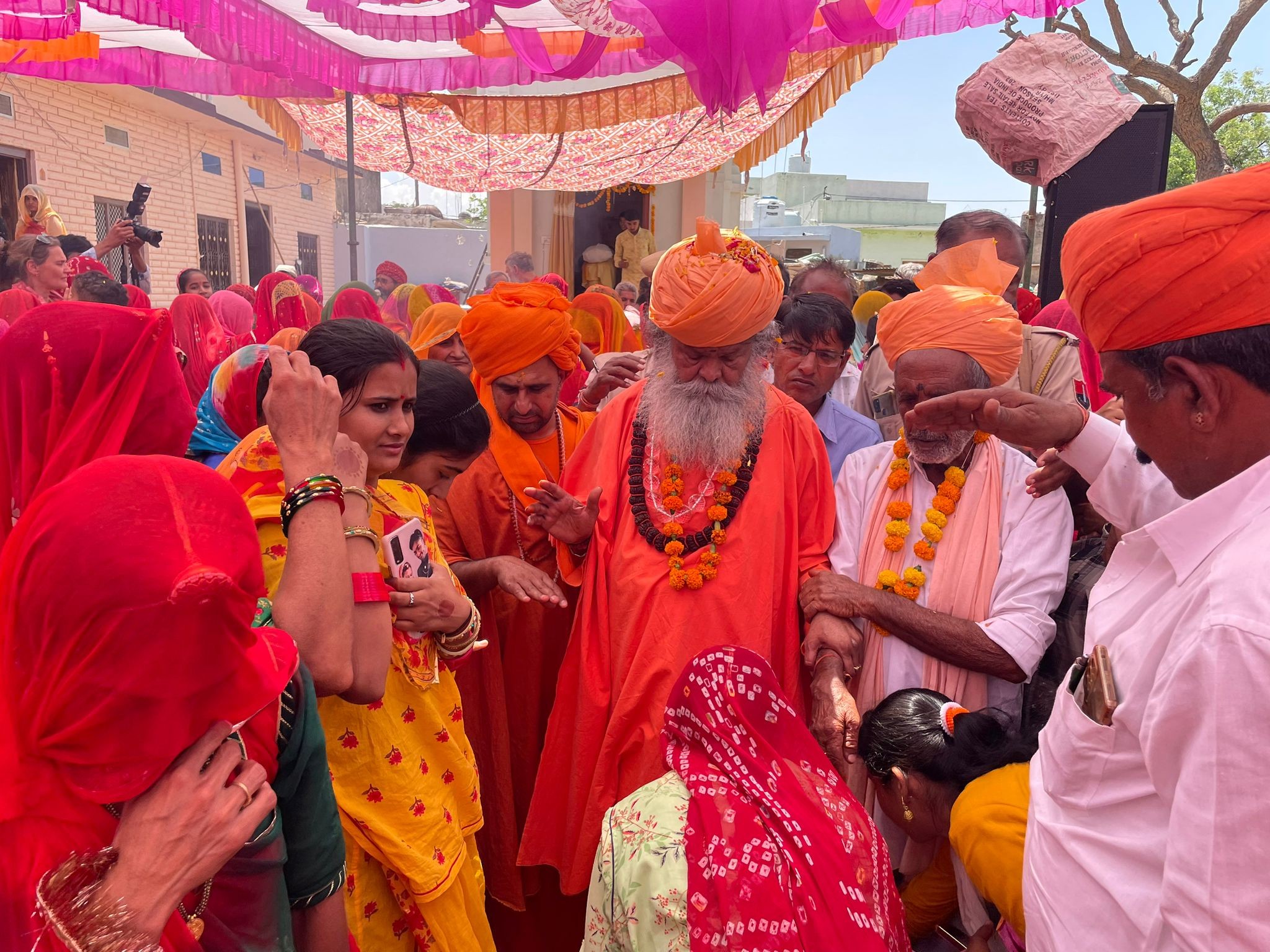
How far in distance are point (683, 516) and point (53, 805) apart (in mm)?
1916

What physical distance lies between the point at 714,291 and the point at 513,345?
785mm

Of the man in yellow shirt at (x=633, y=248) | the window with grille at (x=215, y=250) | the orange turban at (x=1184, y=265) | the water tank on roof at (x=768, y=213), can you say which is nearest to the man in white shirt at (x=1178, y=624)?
the orange turban at (x=1184, y=265)

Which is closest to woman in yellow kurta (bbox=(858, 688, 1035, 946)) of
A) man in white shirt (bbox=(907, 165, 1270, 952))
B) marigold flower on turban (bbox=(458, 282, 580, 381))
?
man in white shirt (bbox=(907, 165, 1270, 952))

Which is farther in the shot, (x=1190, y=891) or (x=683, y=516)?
(x=683, y=516)

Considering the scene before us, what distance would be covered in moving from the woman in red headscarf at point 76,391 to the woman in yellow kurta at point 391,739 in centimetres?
23

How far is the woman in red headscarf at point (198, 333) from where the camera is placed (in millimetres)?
4684

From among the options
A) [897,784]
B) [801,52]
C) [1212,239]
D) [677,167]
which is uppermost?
[801,52]

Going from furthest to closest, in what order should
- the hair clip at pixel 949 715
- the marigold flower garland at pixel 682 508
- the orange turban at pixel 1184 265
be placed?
the marigold flower garland at pixel 682 508
the hair clip at pixel 949 715
the orange turban at pixel 1184 265

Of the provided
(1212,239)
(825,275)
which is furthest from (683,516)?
(825,275)

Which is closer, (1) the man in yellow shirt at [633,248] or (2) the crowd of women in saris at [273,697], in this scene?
(2) the crowd of women in saris at [273,697]

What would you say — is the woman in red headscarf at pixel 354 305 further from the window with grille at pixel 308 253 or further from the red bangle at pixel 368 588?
the window with grille at pixel 308 253

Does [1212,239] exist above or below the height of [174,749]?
above

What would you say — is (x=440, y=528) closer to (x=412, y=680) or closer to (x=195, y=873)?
(x=412, y=680)

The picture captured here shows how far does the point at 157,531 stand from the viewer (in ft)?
3.08
